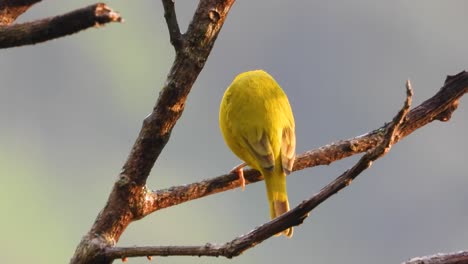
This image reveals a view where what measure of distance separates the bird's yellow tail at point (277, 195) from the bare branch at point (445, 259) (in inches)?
59.9

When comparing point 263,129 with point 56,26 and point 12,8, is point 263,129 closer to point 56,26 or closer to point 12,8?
point 12,8

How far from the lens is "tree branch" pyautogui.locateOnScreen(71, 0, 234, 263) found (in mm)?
3416

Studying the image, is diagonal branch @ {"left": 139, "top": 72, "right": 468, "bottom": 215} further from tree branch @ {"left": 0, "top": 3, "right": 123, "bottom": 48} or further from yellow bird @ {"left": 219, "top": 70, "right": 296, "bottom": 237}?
tree branch @ {"left": 0, "top": 3, "right": 123, "bottom": 48}

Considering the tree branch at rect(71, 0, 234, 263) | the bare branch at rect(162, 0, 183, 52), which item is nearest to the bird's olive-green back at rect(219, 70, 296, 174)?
the tree branch at rect(71, 0, 234, 263)

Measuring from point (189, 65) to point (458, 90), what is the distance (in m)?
1.80

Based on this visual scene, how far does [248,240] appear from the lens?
2.61 m

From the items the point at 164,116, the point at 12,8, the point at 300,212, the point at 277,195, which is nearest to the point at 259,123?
the point at 277,195

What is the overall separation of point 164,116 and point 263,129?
4.38 feet

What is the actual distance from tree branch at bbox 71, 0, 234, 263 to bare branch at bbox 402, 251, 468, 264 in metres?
1.27

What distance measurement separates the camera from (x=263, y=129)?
15.3 ft

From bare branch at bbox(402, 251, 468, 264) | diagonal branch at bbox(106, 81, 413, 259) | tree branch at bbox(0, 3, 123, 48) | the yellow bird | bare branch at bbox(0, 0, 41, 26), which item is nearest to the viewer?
tree branch at bbox(0, 3, 123, 48)

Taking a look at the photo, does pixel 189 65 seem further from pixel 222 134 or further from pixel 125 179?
pixel 222 134

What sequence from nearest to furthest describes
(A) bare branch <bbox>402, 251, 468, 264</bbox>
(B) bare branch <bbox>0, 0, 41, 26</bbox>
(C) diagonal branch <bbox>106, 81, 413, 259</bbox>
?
1. (C) diagonal branch <bbox>106, 81, 413, 259</bbox>
2. (A) bare branch <bbox>402, 251, 468, 264</bbox>
3. (B) bare branch <bbox>0, 0, 41, 26</bbox>

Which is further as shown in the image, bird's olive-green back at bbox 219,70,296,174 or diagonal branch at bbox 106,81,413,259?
bird's olive-green back at bbox 219,70,296,174
